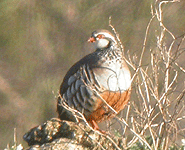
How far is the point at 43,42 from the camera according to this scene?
1170 cm

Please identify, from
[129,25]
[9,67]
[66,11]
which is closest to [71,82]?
[129,25]

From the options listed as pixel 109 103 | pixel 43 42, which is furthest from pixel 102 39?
pixel 43 42

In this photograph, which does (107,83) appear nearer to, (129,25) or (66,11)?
(129,25)

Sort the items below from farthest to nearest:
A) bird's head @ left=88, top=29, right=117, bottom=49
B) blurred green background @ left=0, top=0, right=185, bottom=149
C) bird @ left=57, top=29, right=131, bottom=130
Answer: blurred green background @ left=0, top=0, right=185, bottom=149, bird's head @ left=88, top=29, right=117, bottom=49, bird @ left=57, top=29, right=131, bottom=130

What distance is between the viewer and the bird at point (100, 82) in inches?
252

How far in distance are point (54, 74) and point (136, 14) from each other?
1.95m

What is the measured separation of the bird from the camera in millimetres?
6406

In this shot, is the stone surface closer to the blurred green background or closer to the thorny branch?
the thorny branch

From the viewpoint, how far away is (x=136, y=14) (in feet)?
34.1

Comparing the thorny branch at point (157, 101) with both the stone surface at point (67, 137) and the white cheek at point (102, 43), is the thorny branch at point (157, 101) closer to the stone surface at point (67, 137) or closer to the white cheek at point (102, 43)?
the stone surface at point (67, 137)

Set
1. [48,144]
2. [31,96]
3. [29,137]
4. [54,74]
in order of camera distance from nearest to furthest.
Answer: [48,144], [29,137], [54,74], [31,96]

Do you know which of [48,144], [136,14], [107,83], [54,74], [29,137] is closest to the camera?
[48,144]

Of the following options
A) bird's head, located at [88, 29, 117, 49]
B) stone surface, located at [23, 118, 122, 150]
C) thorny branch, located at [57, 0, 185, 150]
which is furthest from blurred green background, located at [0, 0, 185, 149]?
stone surface, located at [23, 118, 122, 150]

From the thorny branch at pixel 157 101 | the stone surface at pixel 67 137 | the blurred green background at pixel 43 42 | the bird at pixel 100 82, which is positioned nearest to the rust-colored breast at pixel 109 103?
the bird at pixel 100 82
